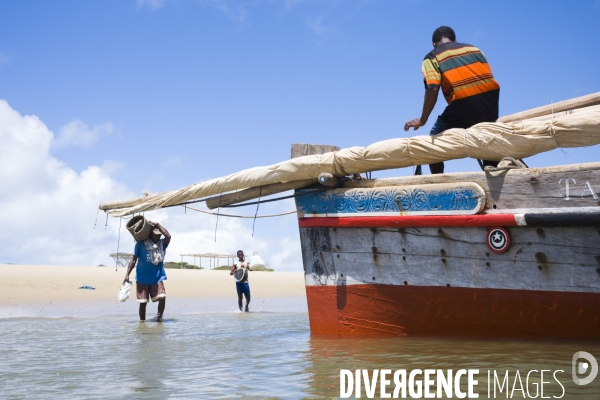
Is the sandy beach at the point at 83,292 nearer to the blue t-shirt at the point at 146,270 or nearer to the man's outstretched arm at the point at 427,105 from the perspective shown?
the blue t-shirt at the point at 146,270

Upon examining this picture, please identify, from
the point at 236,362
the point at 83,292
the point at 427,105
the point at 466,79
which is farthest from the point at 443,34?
the point at 83,292

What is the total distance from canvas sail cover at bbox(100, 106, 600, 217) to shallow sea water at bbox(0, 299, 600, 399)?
1.66 metres

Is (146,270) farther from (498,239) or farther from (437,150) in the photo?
(498,239)

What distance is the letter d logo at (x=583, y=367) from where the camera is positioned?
11.2 feet

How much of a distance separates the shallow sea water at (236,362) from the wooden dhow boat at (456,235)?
24 centimetres

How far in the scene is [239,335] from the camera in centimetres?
672

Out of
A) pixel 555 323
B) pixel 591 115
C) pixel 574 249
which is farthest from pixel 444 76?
pixel 555 323

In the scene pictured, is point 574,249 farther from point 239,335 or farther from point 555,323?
point 239,335

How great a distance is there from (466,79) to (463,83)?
5 centimetres

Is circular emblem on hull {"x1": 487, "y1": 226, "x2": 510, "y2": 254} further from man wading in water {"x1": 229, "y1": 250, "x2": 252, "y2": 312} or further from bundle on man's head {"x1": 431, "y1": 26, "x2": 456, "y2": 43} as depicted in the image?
man wading in water {"x1": 229, "y1": 250, "x2": 252, "y2": 312}

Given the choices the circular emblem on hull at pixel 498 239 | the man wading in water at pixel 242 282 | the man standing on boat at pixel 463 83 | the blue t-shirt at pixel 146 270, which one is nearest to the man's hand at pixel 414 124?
the man standing on boat at pixel 463 83

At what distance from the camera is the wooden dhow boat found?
4637 millimetres

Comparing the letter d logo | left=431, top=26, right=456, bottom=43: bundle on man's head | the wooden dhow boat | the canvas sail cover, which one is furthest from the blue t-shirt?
the letter d logo

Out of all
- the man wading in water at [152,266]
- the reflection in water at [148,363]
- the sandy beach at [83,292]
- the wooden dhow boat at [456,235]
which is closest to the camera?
the reflection in water at [148,363]
